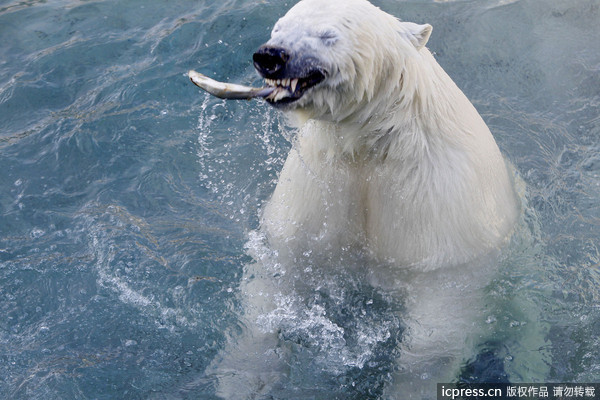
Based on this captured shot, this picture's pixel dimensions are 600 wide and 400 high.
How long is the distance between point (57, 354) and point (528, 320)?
311 cm

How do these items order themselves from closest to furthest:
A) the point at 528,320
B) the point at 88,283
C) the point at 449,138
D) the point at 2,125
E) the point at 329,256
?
1. the point at 449,138
2. the point at 329,256
3. the point at 528,320
4. the point at 88,283
5. the point at 2,125

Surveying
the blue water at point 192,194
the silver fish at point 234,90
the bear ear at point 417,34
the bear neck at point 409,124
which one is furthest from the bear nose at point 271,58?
the blue water at point 192,194

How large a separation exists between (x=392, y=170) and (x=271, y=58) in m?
0.96

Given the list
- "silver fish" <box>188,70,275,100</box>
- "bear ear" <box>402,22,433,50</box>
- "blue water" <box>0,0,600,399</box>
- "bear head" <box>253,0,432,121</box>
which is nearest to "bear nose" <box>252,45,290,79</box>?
"bear head" <box>253,0,432,121</box>

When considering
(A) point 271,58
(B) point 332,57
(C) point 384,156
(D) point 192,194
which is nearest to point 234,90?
(A) point 271,58

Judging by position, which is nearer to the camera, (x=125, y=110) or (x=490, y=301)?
(x=490, y=301)

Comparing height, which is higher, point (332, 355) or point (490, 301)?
point (490, 301)

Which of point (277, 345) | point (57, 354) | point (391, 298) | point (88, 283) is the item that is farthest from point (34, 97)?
point (391, 298)

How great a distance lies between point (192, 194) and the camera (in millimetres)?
5301

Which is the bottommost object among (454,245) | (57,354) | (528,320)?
(57,354)

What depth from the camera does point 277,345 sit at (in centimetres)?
415

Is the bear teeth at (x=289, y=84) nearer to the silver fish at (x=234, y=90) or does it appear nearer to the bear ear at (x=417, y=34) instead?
the silver fish at (x=234, y=90)

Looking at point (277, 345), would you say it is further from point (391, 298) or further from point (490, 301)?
point (490, 301)

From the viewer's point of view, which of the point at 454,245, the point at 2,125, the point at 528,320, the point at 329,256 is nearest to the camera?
the point at 454,245
